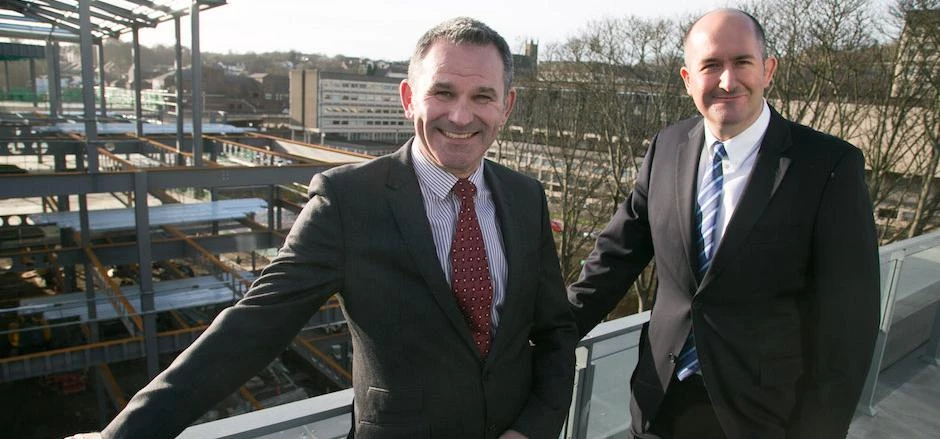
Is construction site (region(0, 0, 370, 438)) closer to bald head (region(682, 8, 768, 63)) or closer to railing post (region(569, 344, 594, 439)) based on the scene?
railing post (region(569, 344, 594, 439))

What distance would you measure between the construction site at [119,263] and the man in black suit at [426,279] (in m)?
7.93

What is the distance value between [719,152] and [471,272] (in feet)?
2.74

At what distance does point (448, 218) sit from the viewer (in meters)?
1.48

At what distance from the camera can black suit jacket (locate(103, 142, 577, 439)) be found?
120 cm

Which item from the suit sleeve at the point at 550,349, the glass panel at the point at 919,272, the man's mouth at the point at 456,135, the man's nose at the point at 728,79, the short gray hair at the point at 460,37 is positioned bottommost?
the glass panel at the point at 919,272

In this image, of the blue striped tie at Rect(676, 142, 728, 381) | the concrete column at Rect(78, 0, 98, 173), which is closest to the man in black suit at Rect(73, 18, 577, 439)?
the blue striped tie at Rect(676, 142, 728, 381)

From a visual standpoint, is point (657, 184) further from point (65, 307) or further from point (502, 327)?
point (65, 307)

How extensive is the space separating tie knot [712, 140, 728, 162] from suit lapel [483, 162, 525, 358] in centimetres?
62

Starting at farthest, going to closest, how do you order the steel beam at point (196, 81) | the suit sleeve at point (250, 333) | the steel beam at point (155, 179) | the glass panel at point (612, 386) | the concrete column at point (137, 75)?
the concrete column at point (137, 75) → the steel beam at point (196, 81) → the steel beam at point (155, 179) → the glass panel at point (612, 386) → the suit sleeve at point (250, 333)

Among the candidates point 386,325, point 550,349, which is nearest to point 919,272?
point 550,349

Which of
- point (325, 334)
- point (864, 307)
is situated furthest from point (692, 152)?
point (325, 334)

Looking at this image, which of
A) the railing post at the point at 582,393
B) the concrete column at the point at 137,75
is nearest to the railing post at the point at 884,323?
the railing post at the point at 582,393

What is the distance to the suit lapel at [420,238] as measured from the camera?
135 cm

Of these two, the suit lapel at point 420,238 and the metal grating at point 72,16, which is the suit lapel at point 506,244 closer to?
the suit lapel at point 420,238
